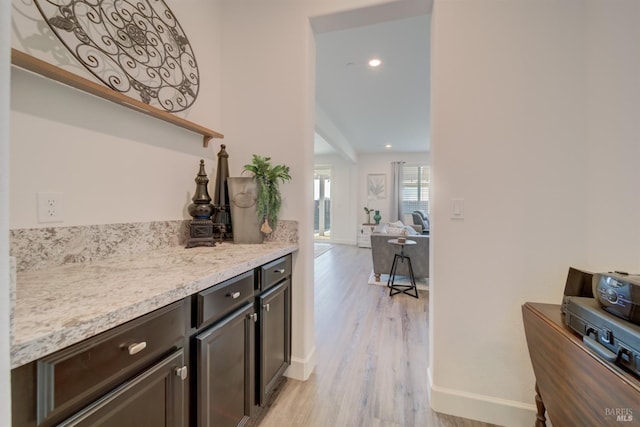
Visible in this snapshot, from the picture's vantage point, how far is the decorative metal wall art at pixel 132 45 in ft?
3.55

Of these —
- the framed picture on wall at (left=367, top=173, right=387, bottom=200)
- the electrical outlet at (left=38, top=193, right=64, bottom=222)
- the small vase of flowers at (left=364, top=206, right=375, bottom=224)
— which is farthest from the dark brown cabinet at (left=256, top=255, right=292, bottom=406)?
the framed picture on wall at (left=367, top=173, right=387, bottom=200)

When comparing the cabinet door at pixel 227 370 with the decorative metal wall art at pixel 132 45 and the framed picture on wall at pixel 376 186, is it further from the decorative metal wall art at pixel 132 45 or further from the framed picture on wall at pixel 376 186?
the framed picture on wall at pixel 376 186

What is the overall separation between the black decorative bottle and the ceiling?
4.45ft

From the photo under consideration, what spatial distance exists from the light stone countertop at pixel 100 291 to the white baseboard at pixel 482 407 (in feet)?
4.41

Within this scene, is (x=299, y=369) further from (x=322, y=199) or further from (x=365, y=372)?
(x=322, y=199)

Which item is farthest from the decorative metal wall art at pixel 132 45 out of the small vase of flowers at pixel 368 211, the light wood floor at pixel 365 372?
the small vase of flowers at pixel 368 211

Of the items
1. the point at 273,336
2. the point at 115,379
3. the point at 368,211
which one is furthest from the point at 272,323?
the point at 368,211

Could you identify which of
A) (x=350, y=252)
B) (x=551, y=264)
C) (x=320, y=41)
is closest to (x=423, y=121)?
(x=320, y=41)

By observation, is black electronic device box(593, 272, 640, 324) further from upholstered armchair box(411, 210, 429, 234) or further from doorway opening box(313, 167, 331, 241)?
doorway opening box(313, 167, 331, 241)

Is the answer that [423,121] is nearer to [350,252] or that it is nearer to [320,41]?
[320,41]

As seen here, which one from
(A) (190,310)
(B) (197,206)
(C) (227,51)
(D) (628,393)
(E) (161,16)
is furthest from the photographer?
(C) (227,51)

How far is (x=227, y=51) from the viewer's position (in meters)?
1.95

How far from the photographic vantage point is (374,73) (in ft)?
9.77

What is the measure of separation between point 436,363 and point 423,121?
4166 millimetres
